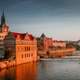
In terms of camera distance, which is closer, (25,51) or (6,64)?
(6,64)

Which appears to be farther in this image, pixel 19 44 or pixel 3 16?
pixel 3 16

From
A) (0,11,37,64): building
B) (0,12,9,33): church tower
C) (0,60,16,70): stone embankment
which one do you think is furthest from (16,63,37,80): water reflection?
(0,12,9,33): church tower

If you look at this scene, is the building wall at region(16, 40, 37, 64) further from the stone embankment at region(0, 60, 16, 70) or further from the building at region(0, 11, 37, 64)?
the stone embankment at region(0, 60, 16, 70)

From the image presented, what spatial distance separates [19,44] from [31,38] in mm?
5858

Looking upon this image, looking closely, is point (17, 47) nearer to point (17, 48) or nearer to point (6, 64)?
point (17, 48)

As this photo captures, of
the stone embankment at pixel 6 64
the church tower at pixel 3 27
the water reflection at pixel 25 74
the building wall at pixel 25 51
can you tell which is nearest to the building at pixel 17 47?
the building wall at pixel 25 51

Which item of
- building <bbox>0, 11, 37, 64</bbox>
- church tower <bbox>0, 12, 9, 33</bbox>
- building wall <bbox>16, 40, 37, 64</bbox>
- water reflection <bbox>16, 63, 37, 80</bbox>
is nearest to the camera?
water reflection <bbox>16, 63, 37, 80</bbox>

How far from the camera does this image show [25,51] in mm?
36625

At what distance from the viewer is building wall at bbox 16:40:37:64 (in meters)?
34.5

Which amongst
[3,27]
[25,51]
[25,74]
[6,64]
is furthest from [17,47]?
[25,74]

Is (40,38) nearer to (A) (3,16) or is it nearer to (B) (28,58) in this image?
(A) (3,16)

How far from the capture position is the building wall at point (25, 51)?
34475 mm

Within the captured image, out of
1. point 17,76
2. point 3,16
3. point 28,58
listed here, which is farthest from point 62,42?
point 17,76

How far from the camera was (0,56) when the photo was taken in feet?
114
